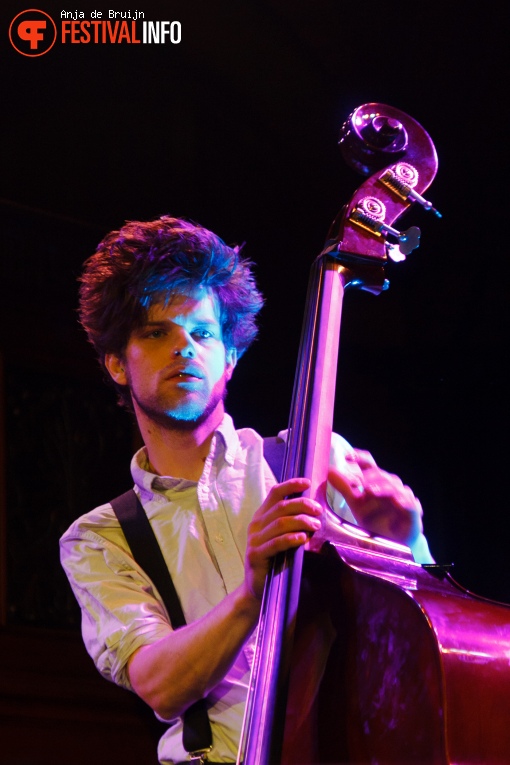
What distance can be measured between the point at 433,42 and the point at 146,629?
206cm

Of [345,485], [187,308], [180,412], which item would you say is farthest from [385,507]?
[187,308]

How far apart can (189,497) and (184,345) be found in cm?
33

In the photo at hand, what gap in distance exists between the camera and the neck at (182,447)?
6.05 ft

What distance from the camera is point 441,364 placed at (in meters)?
3.30

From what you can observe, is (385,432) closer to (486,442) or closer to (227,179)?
(486,442)

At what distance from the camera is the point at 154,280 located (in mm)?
1992

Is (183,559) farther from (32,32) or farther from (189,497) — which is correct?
(32,32)

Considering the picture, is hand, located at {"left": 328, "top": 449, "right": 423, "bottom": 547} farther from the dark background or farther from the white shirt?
the dark background

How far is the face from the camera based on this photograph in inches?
71.9

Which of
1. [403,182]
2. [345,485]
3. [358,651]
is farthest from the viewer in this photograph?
[403,182]

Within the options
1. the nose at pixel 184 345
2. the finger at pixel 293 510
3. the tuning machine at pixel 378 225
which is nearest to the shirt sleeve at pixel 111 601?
the nose at pixel 184 345

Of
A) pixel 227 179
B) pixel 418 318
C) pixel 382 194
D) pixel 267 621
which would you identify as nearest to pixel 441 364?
pixel 418 318

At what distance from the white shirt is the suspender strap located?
0.02 metres

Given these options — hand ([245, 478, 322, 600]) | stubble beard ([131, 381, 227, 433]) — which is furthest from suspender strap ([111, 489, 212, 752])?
Answer: hand ([245, 478, 322, 600])
